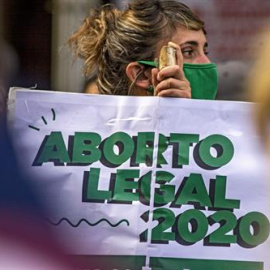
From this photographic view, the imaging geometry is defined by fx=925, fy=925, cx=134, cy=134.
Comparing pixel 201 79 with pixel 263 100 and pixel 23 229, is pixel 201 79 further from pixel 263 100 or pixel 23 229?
pixel 23 229

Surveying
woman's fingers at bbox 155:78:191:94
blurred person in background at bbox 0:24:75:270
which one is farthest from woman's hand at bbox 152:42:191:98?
blurred person in background at bbox 0:24:75:270

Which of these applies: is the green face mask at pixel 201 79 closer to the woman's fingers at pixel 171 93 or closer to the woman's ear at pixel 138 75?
the woman's ear at pixel 138 75

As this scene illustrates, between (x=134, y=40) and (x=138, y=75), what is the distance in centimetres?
17

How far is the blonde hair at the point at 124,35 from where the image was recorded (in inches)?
126

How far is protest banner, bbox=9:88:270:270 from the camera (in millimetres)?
2598

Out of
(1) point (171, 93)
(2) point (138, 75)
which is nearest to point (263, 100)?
(1) point (171, 93)

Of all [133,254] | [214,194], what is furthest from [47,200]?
[214,194]

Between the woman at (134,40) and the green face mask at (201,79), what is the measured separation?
0.24 ft

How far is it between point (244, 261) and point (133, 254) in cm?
31

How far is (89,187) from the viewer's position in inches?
103

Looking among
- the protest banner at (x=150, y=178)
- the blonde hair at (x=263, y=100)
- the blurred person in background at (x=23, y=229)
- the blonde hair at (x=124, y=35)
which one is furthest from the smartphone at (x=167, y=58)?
the blurred person in background at (x=23, y=229)

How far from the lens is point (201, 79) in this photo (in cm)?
302

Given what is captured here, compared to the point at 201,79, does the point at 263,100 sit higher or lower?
lower

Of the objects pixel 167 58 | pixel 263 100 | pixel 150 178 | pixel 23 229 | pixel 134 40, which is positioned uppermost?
pixel 134 40
